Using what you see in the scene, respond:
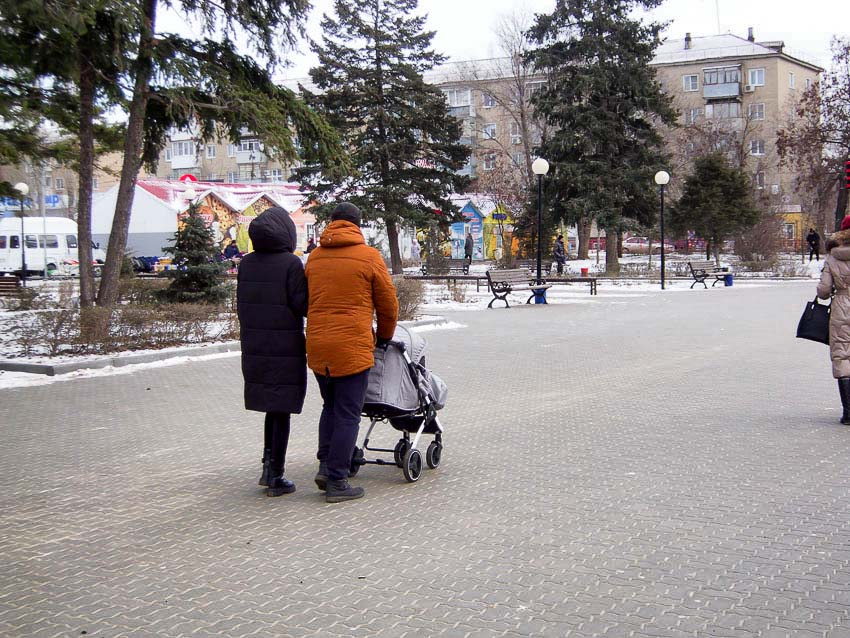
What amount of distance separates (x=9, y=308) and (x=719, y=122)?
190 ft

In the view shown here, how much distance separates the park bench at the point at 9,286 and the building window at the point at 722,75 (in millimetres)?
65679

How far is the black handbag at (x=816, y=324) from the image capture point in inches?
325

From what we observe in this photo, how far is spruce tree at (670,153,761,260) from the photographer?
41062mm

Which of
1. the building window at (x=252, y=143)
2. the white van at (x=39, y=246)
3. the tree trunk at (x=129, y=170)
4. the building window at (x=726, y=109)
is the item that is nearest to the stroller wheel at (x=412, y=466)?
the tree trunk at (x=129, y=170)

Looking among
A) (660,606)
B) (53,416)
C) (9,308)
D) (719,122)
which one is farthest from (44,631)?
(719,122)

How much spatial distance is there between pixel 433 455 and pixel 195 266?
13.3 m

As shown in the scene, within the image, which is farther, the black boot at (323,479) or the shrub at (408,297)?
the shrub at (408,297)

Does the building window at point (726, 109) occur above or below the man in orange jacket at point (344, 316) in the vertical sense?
above

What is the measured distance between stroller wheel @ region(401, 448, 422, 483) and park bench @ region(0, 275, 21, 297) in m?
19.3

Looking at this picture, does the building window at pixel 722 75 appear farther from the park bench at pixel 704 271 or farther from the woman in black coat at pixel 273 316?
the woman in black coat at pixel 273 316

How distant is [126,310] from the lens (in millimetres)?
13281

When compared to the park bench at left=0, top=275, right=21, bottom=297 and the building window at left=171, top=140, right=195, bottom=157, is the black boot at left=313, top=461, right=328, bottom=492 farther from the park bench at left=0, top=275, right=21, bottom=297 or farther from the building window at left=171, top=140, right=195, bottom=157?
the building window at left=171, top=140, right=195, bottom=157

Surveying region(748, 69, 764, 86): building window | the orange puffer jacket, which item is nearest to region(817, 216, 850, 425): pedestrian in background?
the orange puffer jacket

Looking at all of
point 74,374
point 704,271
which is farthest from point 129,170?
point 704,271
